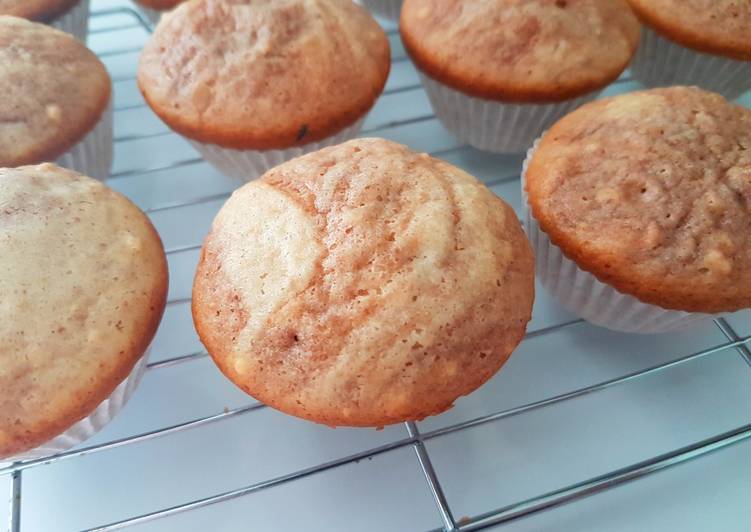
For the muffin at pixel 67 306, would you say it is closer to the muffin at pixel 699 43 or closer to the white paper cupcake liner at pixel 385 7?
the white paper cupcake liner at pixel 385 7

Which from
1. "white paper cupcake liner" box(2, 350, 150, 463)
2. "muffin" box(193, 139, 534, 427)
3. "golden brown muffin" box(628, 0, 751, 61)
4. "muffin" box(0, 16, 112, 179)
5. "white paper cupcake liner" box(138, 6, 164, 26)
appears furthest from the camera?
"white paper cupcake liner" box(138, 6, 164, 26)

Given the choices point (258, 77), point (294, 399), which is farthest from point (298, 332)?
point (258, 77)

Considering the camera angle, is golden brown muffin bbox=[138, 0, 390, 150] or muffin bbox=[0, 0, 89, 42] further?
muffin bbox=[0, 0, 89, 42]

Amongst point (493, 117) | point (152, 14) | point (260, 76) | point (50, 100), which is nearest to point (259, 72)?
point (260, 76)

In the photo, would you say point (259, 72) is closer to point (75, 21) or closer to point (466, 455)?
point (75, 21)

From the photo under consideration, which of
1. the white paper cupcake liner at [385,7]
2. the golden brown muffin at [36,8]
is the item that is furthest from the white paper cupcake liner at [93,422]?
the white paper cupcake liner at [385,7]

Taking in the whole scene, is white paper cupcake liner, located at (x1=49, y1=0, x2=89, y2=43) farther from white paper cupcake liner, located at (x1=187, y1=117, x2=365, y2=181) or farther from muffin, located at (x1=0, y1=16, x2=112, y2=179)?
white paper cupcake liner, located at (x1=187, y1=117, x2=365, y2=181)

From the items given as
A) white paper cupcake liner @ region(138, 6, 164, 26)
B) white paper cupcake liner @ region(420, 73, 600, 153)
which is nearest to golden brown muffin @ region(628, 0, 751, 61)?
white paper cupcake liner @ region(420, 73, 600, 153)
